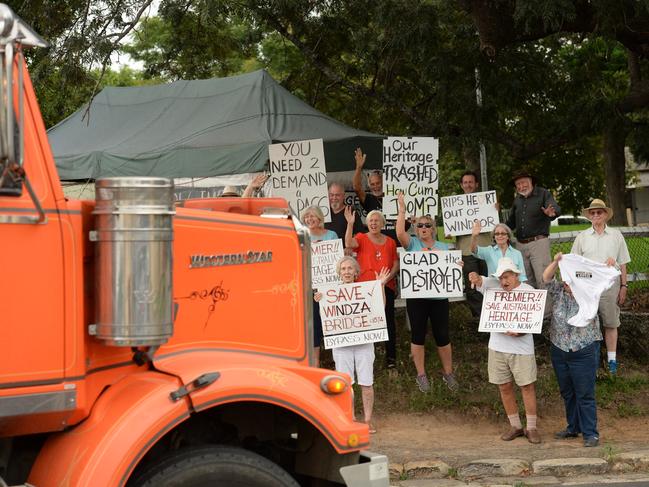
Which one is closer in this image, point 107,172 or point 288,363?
point 288,363

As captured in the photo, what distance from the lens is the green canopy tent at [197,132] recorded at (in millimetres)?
12508

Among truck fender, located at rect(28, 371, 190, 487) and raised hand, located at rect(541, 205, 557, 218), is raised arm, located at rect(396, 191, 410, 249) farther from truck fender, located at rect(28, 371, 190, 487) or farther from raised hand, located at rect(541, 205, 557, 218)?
truck fender, located at rect(28, 371, 190, 487)

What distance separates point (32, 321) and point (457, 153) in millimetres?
10228

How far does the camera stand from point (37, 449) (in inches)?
168

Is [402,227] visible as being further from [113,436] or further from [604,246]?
[113,436]

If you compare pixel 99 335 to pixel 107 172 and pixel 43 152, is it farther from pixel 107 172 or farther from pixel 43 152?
pixel 107 172

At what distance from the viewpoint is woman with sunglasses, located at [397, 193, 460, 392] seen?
10.8m

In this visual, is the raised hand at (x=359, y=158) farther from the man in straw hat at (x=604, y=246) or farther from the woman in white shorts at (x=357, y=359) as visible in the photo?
the man in straw hat at (x=604, y=246)

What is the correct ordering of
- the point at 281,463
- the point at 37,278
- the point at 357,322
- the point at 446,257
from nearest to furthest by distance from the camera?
the point at 37,278 → the point at 281,463 → the point at 357,322 → the point at 446,257

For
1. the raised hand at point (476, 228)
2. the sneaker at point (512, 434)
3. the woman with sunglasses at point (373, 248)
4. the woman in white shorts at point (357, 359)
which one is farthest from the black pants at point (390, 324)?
the sneaker at point (512, 434)

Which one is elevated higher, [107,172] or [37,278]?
[107,172]

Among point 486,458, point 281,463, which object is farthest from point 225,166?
point 281,463

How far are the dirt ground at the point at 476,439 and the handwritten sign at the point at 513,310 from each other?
111cm

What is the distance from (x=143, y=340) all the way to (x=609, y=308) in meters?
8.07
